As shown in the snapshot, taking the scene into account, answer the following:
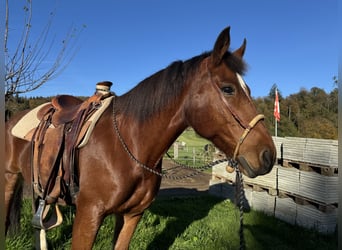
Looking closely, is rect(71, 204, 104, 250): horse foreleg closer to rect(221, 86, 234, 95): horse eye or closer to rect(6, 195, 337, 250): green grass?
rect(221, 86, 234, 95): horse eye

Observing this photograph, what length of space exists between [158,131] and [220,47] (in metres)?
0.76

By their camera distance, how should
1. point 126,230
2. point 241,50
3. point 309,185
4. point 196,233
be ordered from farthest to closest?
point 309,185, point 196,233, point 126,230, point 241,50

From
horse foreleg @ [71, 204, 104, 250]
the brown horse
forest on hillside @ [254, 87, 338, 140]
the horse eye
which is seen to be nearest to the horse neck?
the brown horse

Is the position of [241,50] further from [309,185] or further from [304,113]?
[304,113]

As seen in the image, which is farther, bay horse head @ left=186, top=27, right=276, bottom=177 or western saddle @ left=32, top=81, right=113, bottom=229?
western saddle @ left=32, top=81, right=113, bottom=229

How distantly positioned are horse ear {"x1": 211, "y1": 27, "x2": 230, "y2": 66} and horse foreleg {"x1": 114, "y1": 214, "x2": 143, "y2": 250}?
148 centimetres

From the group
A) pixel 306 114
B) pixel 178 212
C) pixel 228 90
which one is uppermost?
pixel 306 114

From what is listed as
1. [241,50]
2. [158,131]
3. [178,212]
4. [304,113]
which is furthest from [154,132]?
[304,113]

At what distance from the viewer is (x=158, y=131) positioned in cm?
228

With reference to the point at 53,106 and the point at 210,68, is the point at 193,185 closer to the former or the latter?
the point at 53,106

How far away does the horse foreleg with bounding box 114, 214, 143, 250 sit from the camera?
8.53 ft

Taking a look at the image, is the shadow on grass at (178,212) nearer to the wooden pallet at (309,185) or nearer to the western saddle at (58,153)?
the wooden pallet at (309,185)

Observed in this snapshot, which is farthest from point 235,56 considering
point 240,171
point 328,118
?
point 328,118

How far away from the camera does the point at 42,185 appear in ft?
8.56
